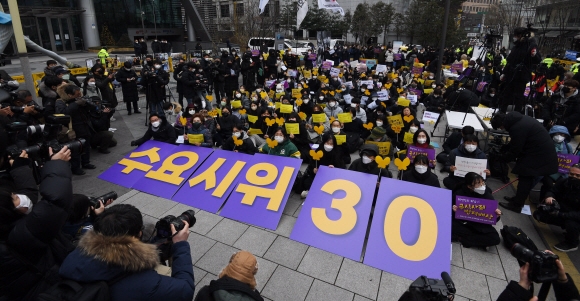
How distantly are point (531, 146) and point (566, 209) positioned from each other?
112 cm

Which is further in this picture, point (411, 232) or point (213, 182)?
point (213, 182)

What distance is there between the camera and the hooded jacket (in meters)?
1.95

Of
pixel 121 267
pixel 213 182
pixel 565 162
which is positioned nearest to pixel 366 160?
pixel 213 182

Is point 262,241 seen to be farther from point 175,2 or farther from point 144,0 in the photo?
point 175,2

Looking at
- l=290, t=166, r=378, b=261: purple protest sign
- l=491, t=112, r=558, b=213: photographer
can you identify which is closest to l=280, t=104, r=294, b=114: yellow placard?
l=290, t=166, r=378, b=261: purple protest sign

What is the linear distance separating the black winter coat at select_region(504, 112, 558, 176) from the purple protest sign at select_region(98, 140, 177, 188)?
20.9 feet

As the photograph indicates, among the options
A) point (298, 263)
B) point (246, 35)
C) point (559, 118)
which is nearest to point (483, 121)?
point (559, 118)

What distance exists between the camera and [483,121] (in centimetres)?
775

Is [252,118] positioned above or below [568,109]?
below

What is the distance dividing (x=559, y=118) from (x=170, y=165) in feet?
30.7

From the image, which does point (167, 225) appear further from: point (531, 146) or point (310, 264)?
point (531, 146)

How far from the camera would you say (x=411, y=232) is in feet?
13.4

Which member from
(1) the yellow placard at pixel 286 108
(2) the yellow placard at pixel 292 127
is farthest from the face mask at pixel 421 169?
(1) the yellow placard at pixel 286 108

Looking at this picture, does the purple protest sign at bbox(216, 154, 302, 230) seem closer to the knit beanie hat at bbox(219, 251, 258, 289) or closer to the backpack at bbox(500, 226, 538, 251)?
the knit beanie hat at bbox(219, 251, 258, 289)
